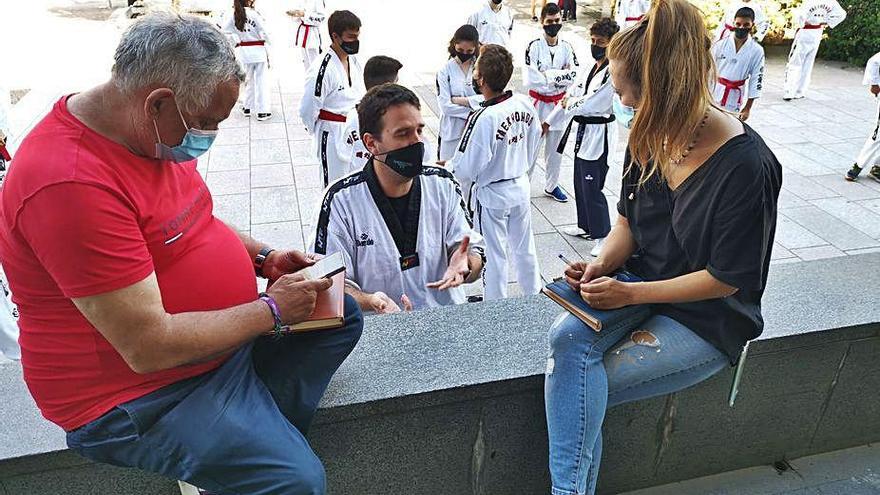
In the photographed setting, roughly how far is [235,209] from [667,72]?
18.8 feet

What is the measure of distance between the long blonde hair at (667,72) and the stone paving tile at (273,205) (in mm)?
5113

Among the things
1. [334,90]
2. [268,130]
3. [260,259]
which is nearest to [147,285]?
[260,259]

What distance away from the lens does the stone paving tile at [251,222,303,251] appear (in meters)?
6.22

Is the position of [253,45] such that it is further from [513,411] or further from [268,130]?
[513,411]

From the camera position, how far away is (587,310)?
7.47ft

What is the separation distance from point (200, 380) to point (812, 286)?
2.79 meters

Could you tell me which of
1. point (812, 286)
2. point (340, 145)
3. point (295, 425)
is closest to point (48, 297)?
point (295, 425)

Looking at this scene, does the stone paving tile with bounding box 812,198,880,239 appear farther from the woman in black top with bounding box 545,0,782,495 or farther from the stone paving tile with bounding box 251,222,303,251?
the stone paving tile with bounding box 251,222,303,251

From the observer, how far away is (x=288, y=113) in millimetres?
10195

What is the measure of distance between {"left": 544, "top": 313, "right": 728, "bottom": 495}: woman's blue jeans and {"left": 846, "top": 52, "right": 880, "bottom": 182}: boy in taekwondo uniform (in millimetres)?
6944

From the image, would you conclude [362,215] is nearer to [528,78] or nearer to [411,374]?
[411,374]

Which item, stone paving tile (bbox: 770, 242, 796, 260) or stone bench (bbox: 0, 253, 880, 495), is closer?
stone bench (bbox: 0, 253, 880, 495)

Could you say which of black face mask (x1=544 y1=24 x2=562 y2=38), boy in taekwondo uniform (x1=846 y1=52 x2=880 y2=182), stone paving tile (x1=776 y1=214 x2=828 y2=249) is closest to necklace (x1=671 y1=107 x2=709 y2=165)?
stone paving tile (x1=776 y1=214 x2=828 y2=249)

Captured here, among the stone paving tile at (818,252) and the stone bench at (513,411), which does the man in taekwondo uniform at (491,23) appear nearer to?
the stone paving tile at (818,252)
